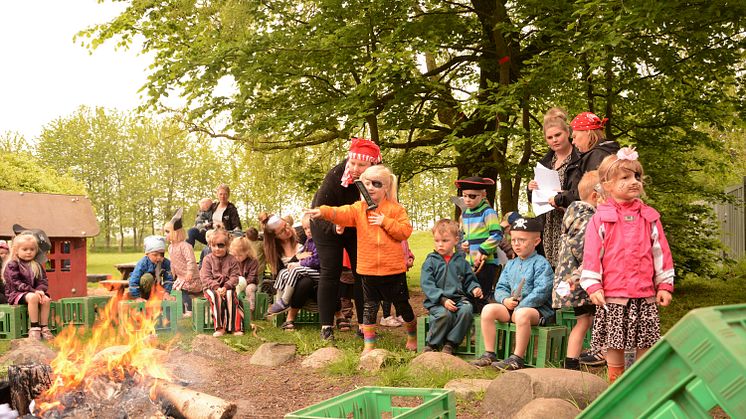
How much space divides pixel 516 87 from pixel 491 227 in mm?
3228

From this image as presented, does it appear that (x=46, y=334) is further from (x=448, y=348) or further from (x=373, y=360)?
(x=448, y=348)

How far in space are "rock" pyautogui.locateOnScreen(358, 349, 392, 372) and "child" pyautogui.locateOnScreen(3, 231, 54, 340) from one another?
442cm

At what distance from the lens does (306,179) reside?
15141mm

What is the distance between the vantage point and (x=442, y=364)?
5809 millimetres

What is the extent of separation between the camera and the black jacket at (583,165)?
248 inches

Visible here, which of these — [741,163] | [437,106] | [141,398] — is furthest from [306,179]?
[741,163]

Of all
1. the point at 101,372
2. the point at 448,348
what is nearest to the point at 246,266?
the point at 448,348

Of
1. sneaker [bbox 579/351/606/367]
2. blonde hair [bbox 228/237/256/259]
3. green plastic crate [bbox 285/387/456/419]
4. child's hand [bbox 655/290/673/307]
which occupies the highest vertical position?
blonde hair [bbox 228/237/256/259]

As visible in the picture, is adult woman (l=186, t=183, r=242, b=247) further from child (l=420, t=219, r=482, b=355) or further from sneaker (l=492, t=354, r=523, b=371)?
sneaker (l=492, t=354, r=523, b=371)

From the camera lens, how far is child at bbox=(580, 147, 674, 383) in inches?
197

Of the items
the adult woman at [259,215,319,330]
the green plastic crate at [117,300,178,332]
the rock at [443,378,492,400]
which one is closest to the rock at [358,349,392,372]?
the rock at [443,378,492,400]

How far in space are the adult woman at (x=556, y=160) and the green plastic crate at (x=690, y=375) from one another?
493 centimetres

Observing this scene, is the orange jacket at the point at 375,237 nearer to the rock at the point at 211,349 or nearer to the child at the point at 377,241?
the child at the point at 377,241

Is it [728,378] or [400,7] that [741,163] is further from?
[728,378]
